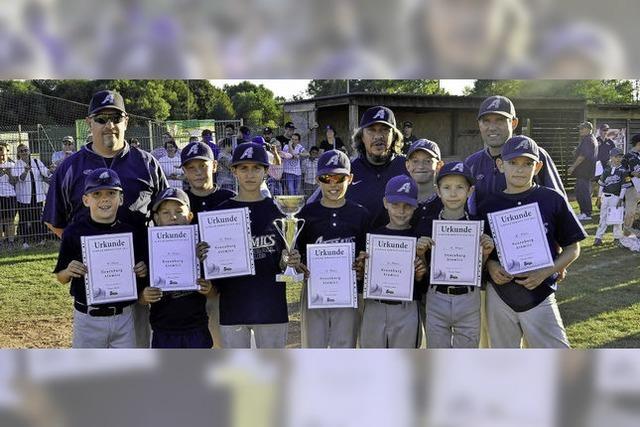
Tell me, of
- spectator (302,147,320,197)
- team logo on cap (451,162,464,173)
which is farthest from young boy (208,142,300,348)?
spectator (302,147,320,197)

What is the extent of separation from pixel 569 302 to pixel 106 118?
4.63 metres

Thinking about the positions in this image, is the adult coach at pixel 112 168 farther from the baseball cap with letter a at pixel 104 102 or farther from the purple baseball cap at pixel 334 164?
the purple baseball cap at pixel 334 164

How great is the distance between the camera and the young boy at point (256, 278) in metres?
2.86

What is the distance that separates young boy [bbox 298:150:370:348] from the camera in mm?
2902

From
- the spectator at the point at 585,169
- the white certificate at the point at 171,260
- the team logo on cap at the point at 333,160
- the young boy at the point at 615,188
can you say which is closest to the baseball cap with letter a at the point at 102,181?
the white certificate at the point at 171,260

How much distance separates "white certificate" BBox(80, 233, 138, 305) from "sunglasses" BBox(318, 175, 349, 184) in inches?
38.1

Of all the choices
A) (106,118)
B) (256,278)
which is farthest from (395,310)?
(106,118)

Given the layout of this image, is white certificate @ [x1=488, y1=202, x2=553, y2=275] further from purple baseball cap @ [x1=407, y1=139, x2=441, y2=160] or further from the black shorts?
the black shorts

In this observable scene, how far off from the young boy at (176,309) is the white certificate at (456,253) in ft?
3.64

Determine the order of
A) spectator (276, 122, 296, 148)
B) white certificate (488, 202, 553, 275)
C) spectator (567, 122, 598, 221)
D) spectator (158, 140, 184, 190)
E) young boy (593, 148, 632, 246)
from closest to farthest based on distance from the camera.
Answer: white certificate (488, 202, 553, 275) → young boy (593, 148, 632, 246) → spectator (158, 140, 184, 190) → spectator (567, 122, 598, 221) → spectator (276, 122, 296, 148)

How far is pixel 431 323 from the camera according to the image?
289 centimetres

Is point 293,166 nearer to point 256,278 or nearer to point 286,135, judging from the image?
point 286,135

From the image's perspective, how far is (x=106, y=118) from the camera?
2936 millimetres

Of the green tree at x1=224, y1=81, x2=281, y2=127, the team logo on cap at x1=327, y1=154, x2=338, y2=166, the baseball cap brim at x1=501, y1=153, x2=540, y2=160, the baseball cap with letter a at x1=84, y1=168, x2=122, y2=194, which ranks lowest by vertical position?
the baseball cap with letter a at x1=84, y1=168, x2=122, y2=194
